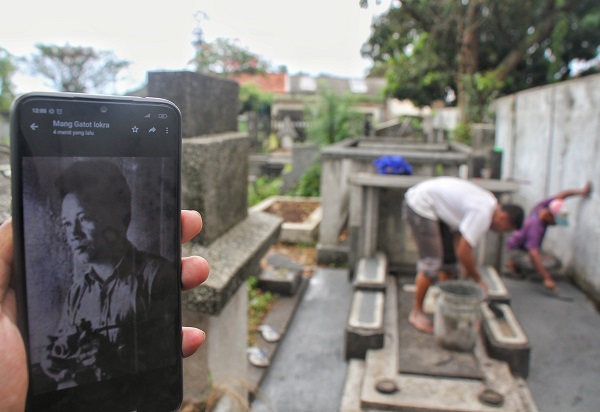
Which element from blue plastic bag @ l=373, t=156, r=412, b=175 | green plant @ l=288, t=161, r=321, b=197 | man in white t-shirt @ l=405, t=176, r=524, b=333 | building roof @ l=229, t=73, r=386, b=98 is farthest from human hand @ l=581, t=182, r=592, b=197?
building roof @ l=229, t=73, r=386, b=98

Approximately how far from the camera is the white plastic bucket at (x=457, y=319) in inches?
159

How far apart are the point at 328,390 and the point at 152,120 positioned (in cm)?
329

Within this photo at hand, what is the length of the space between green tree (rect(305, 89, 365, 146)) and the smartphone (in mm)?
12218

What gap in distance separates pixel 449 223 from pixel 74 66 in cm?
1045

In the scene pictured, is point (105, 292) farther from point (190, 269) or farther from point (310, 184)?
point (310, 184)

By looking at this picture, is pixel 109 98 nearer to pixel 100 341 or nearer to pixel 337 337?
pixel 100 341

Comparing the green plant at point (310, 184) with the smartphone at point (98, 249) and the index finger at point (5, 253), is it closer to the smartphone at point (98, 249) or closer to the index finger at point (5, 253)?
the smartphone at point (98, 249)

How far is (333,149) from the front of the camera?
289 inches

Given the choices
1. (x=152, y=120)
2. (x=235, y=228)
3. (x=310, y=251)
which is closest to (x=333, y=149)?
(x=310, y=251)

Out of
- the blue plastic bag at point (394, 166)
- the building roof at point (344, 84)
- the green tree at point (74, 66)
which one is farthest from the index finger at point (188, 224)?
the building roof at point (344, 84)

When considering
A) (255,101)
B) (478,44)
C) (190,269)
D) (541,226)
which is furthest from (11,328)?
(255,101)

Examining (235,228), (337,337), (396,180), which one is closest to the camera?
(235,228)

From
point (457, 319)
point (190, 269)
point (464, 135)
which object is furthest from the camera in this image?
point (464, 135)

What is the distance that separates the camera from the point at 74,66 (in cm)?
1196
